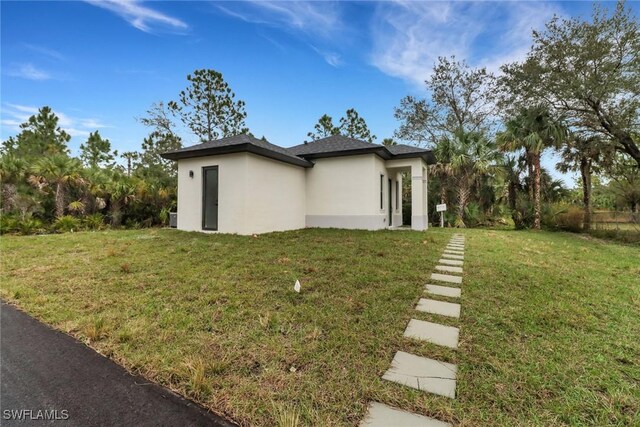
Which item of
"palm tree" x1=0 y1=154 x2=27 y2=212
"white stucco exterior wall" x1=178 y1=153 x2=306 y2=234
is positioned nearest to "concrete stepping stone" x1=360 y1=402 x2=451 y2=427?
"white stucco exterior wall" x1=178 y1=153 x2=306 y2=234

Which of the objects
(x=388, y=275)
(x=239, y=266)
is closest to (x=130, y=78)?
(x=239, y=266)

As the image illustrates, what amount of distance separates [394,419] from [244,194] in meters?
7.65

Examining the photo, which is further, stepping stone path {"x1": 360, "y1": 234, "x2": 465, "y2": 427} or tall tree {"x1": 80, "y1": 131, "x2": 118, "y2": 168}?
tall tree {"x1": 80, "y1": 131, "x2": 118, "y2": 168}

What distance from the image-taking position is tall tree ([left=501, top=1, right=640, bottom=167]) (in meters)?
9.88

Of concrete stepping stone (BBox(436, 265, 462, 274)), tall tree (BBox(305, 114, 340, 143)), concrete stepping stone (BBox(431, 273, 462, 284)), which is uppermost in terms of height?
tall tree (BBox(305, 114, 340, 143))

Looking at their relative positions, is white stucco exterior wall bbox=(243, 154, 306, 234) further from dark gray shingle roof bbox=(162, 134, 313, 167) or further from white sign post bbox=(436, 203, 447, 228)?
white sign post bbox=(436, 203, 447, 228)

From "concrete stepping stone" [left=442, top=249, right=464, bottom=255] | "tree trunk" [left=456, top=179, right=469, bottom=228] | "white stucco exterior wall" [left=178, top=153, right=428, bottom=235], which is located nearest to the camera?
"concrete stepping stone" [left=442, top=249, right=464, bottom=255]

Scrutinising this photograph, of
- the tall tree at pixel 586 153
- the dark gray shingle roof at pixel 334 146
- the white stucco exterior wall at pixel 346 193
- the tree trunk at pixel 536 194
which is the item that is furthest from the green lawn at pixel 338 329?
the tall tree at pixel 586 153

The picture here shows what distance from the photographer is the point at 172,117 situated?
66.8ft

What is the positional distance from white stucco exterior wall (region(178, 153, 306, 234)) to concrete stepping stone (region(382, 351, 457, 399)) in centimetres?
712

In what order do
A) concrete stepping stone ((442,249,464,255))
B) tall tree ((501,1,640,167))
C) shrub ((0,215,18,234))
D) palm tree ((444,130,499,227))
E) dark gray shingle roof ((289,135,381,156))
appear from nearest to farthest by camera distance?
concrete stepping stone ((442,249,464,255))
shrub ((0,215,18,234))
tall tree ((501,1,640,167))
dark gray shingle roof ((289,135,381,156))
palm tree ((444,130,499,227))

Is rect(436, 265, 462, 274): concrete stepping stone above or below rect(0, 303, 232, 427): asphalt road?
above

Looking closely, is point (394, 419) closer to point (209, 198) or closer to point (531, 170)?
point (209, 198)

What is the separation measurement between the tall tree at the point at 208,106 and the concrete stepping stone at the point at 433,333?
853 inches
